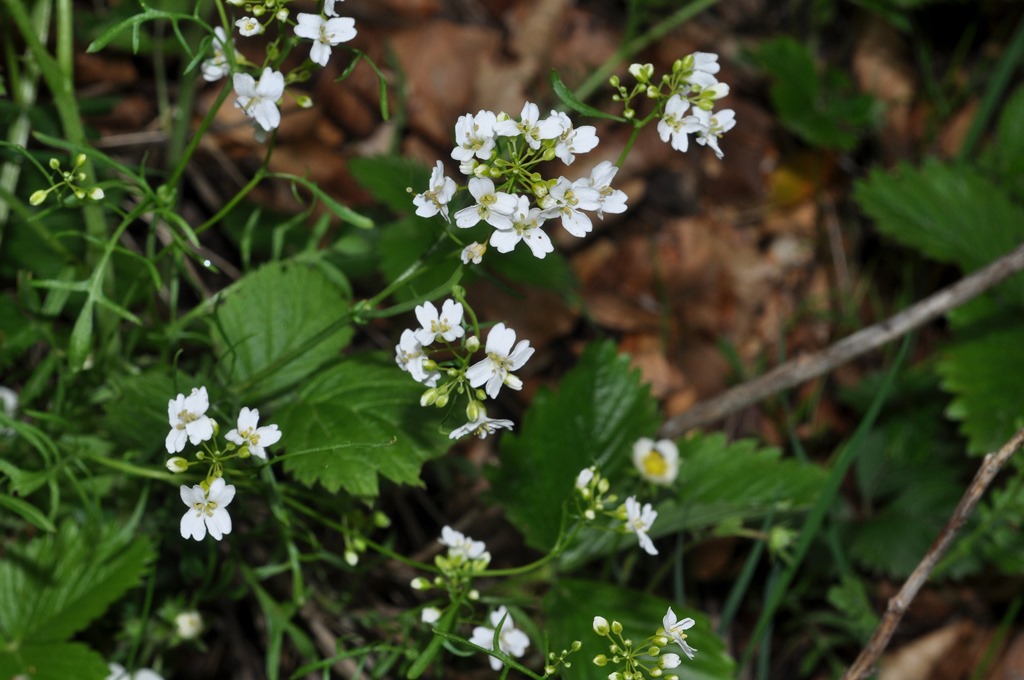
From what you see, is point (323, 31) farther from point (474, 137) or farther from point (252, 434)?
point (252, 434)

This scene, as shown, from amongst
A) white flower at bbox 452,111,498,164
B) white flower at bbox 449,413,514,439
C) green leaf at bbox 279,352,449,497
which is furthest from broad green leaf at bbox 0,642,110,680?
white flower at bbox 452,111,498,164

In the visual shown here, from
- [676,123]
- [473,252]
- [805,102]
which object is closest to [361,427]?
[473,252]

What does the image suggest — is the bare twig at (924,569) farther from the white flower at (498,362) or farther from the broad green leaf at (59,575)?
the broad green leaf at (59,575)

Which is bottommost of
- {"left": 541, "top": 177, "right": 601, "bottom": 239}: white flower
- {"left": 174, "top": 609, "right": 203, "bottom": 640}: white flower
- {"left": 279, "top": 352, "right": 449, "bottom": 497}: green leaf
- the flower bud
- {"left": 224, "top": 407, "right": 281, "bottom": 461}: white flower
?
{"left": 174, "top": 609, "right": 203, "bottom": 640}: white flower

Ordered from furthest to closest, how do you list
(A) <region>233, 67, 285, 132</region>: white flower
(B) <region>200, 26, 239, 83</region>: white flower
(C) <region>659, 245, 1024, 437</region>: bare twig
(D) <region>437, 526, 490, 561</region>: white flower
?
(C) <region>659, 245, 1024, 437</region>: bare twig → (D) <region>437, 526, 490, 561</region>: white flower → (B) <region>200, 26, 239, 83</region>: white flower → (A) <region>233, 67, 285, 132</region>: white flower

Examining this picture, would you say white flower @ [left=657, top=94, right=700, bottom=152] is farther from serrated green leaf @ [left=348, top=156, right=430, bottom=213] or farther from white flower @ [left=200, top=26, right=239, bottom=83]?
serrated green leaf @ [left=348, top=156, right=430, bottom=213]
